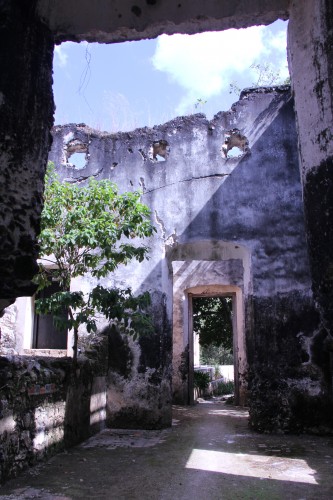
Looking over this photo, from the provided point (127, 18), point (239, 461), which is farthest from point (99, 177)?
point (127, 18)

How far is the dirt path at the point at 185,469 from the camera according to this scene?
347cm

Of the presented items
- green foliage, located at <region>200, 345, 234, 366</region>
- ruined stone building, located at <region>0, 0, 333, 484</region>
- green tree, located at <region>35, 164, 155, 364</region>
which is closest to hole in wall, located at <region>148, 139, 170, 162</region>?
ruined stone building, located at <region>0, 0, 333, 484</region>

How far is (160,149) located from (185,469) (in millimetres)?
5084

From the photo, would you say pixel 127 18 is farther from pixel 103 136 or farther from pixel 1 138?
pixel 103 136

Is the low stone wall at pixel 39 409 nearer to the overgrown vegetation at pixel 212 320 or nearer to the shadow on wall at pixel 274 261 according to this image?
the shadow on wall at pixel 274 261

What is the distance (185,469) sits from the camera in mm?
4195

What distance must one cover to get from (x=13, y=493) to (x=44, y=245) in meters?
2.66

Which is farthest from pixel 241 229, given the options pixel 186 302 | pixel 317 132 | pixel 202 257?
pixel 317 132

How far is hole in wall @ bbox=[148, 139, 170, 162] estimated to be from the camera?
7.48m

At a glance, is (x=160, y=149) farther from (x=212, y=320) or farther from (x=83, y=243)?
(x=212, y=320)

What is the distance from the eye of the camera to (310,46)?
1860 mm

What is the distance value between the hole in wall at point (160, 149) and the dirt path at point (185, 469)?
14.2ft

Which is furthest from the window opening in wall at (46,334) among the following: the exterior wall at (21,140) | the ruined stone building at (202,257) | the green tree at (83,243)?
the exterior wall at (21,140)

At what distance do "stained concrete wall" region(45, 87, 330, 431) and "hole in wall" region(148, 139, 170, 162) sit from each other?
0.04 metres
